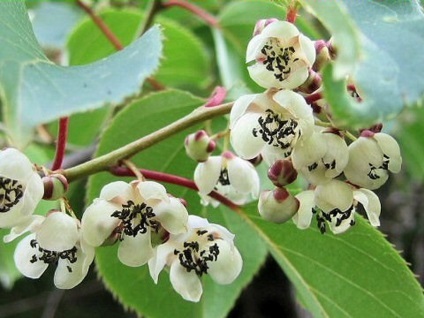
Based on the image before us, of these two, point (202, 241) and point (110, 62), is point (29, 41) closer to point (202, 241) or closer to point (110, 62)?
point (110, 62)

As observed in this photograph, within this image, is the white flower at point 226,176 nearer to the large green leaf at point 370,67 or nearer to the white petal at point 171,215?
the white petal at point 171,215

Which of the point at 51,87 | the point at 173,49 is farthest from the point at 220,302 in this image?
the point at 173,49

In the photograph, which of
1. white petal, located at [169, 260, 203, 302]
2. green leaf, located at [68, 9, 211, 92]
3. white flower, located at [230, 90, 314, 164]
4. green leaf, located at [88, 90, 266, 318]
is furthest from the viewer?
green leaf, located at [68, 9, 211, 92]

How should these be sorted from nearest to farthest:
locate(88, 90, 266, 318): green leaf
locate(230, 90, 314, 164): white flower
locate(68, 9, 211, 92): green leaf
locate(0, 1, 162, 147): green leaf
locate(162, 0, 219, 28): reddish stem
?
1. locate(0, 1, 162, 147): green leaf
2. locate(230, 90, 314, 164): white flower
3. locate(88, 90, 266, 318): green leaf
4. locate(162, 0, 219, 28): reddish stem
5. locate(68, 9, 211, 92): green leaf

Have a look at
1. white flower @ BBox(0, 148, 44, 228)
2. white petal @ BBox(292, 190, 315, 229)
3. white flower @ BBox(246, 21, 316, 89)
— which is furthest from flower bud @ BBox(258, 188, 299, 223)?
white flower @ BBox(0, 148, 44, 228)

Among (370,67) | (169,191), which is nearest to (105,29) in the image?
(169,191)

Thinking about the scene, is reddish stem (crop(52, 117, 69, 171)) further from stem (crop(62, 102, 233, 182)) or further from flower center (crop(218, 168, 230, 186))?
flower center (crop(218, 168, 230, 186))

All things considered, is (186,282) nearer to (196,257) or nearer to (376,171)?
(196,257)
